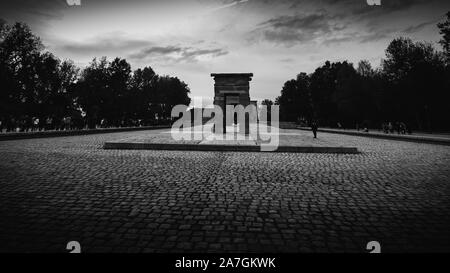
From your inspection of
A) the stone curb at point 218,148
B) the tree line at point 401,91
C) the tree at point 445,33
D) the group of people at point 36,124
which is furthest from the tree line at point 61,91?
the tree at point 445,33

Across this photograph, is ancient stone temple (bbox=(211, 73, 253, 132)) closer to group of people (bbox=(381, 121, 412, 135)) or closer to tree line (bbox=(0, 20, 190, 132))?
tree line (bbox=(0, 20, 190, 132))

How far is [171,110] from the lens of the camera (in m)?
86.8

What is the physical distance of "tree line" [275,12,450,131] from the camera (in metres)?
42.6

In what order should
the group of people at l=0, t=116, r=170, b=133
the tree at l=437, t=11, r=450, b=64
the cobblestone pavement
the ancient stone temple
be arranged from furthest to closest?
1. the tree at l=437, t=11, r=450, b=64
2. the group of people at l=0, t=116, r=170, b=133
3. the ancient stone temple
4. the cobblestone pavement

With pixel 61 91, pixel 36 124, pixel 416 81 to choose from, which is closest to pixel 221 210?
pixel 36 124

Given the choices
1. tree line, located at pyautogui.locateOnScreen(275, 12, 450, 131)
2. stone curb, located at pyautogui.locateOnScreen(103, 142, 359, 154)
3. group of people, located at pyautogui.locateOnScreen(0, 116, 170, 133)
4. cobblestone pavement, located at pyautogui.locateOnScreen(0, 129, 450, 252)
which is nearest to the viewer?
cobblestone pavement, located at pyautogui.locateOnScreen(0, 129, 450, 252)

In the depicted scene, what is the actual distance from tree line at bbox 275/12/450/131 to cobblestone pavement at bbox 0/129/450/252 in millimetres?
36801

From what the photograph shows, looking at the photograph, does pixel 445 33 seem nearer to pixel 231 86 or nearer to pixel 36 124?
pixel 231 86

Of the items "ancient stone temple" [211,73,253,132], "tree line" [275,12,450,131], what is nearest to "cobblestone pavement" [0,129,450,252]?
"ancient stone temple" [211,73,253,132]

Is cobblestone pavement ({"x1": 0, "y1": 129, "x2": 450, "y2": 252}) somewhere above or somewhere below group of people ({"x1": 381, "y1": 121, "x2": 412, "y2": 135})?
below

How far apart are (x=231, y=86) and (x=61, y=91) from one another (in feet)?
129

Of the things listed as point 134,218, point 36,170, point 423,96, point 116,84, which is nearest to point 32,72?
point 116,84
